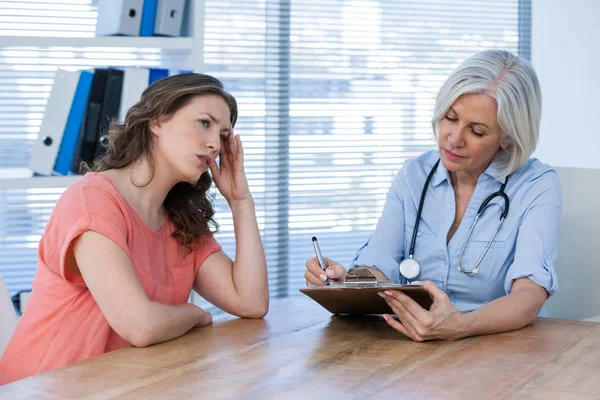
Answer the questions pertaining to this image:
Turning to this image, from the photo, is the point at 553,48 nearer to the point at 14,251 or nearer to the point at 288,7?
the point at 288,7

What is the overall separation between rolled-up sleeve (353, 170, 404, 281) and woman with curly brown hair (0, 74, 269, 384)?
310 millimetres

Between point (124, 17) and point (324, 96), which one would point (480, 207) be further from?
point (324, 96)

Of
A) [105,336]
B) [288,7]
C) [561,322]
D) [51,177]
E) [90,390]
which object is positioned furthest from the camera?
[288,7]

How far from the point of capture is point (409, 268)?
208cm

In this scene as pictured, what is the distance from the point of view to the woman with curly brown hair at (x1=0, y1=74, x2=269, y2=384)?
1611 mm

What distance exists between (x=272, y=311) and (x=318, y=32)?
2.46 meters

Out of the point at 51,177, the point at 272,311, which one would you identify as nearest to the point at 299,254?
the point at 51,177

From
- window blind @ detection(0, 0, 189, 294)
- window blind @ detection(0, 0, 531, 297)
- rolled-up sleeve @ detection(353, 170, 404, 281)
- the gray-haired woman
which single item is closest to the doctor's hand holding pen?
the gray-haired woman

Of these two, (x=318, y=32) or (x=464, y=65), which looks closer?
(x=464, y=65)

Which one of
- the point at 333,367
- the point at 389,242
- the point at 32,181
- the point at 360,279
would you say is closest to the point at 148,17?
the point at 32,181

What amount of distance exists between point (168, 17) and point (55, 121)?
0.53 metres

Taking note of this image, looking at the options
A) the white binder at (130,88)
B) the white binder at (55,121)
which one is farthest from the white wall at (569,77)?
the white binder at (55,121)

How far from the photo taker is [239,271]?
1973 millimetres

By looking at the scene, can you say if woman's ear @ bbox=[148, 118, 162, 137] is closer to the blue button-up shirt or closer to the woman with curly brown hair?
the woman with curly brown hair
